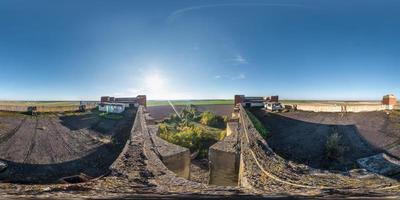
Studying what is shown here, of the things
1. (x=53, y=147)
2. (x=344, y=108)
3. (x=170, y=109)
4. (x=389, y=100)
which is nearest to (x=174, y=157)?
(x=53, y=147)

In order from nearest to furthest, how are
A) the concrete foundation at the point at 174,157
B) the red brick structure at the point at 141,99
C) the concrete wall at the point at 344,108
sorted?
the concrete foundation at the point at 174,157 < the concrete wall at the point at 344,108 < the red brick structure at the point at 141,99

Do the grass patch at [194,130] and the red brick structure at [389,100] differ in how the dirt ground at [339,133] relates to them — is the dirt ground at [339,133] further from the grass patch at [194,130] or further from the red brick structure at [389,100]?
the grass patch at [194,130]

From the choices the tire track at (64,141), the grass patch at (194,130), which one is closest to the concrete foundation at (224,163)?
the grass patch at (194,130)

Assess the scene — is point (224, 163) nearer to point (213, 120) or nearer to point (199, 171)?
point (199, 171)

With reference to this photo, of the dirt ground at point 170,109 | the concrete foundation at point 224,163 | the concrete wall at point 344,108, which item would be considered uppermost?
the concrete wall at point 344,108

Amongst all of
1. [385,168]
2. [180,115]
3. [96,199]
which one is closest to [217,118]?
[180,115]

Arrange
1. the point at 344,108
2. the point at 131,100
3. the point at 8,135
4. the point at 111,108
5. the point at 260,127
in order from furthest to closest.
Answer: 1. the point at 131,100
2. the point at 111,108
3. the point at 260,127
4. the point at 344,108
5. the point at 8,135

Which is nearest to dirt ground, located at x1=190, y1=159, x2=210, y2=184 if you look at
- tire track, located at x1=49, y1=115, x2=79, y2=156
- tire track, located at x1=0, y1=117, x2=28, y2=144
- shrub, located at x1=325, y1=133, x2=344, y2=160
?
shrub, located at x1=325, y1=133, x2=344, y2=160
